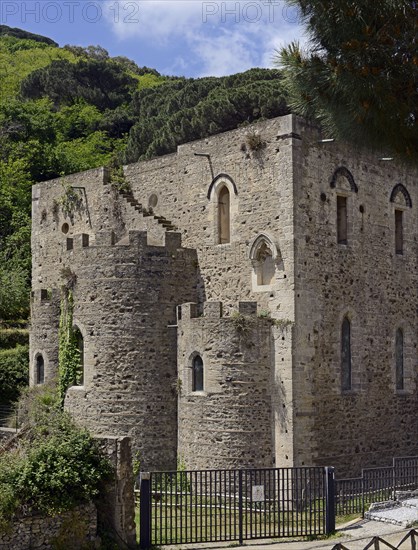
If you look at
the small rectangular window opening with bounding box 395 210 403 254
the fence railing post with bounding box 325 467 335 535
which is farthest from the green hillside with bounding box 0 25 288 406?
the fence railing post with bounding box 325 467 335 535

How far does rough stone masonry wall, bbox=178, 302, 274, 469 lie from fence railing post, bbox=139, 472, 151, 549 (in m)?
4.83

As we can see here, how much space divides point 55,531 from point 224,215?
35.8 feet

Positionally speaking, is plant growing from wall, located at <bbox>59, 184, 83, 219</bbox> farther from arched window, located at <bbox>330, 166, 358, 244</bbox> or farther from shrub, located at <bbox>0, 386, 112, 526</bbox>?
shrub, located at <bbox>0, 386, 112, 526</bbox>

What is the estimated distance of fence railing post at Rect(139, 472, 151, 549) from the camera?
15328 mm

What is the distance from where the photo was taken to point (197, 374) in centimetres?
2095

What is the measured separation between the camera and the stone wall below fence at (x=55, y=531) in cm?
1391

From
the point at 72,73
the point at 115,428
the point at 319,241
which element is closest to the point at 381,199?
the point at 319,241

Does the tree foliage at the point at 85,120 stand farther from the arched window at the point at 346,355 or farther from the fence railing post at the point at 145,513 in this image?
the fence railing post at the point at 145,513

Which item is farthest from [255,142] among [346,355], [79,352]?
[79,352]

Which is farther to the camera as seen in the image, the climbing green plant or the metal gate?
the climbing green plant

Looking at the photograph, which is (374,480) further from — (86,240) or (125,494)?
(86,240)

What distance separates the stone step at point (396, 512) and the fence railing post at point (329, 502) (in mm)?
1294

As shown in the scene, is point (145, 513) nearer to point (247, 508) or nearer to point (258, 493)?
point (258, 493)

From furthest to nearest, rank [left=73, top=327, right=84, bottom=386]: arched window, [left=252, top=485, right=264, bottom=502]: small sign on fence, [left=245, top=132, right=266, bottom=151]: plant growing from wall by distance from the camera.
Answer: [left=73, top=327, right=84, bottom=386]: arched window < [left=245, top=132, right=266, bottom=151]: plant growing from wall < [left=252, top=485, right=264, bottom=502]: small sign on fence
